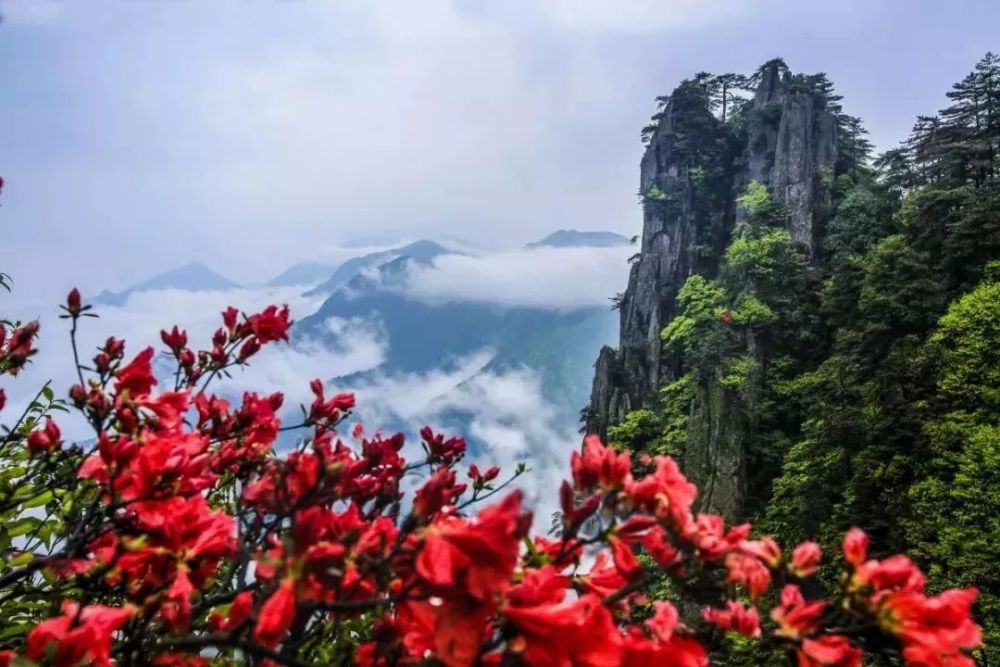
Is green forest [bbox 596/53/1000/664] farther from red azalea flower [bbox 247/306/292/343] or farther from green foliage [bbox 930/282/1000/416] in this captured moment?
red azalea flower [bbox 247/306/292/343]

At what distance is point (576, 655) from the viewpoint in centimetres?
76

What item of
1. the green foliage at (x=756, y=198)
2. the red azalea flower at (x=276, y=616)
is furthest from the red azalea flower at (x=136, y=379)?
the green foliage at (x=756, y=198)

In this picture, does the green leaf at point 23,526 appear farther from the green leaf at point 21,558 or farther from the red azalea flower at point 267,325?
the red azalea flower at point 267,325

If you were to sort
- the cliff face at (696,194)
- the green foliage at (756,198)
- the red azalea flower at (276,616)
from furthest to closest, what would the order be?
the cliff face at (696,194)
the green foliage at (756,198)
the red azalea flower at (276,616)

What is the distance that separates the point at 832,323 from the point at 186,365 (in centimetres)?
1833

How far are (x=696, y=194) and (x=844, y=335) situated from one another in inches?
504

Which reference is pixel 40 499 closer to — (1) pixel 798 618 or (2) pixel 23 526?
(2) pixel 23 526

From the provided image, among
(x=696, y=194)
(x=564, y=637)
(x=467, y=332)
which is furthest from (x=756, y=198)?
(x=467, y=332)

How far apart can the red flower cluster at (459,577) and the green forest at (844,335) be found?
423 inches

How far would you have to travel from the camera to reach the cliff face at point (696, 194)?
22.4 m

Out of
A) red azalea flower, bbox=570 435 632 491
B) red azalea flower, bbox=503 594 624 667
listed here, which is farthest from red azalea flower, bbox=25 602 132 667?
red azalea flower, bbox=570 435 632 491

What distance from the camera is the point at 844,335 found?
48.3ft

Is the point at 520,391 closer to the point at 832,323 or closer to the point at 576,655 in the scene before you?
the point at 832,323

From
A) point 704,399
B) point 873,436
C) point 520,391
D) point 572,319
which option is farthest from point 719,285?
point 572,319
